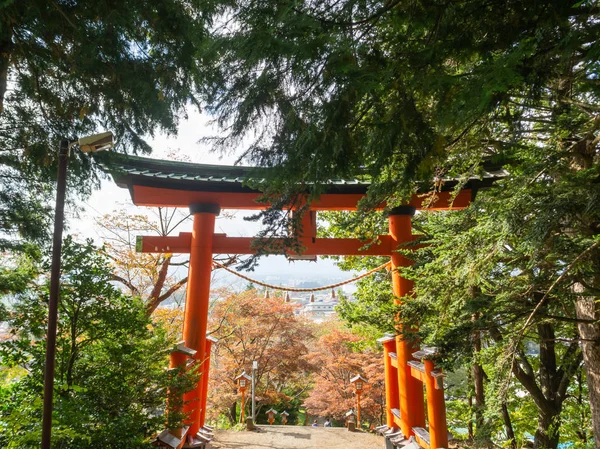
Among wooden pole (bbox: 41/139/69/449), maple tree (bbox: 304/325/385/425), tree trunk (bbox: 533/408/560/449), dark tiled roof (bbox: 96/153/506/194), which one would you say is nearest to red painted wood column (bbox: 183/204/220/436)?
dark tiled roof (bbox: 96/153/506/194)

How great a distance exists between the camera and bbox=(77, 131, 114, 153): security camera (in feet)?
7.39

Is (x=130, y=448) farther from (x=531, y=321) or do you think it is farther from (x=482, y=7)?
(x=482, y=7)

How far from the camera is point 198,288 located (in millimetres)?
4473

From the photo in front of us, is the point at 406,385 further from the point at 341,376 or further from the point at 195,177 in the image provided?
the point at 341,376

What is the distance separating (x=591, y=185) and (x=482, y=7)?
1082 mm

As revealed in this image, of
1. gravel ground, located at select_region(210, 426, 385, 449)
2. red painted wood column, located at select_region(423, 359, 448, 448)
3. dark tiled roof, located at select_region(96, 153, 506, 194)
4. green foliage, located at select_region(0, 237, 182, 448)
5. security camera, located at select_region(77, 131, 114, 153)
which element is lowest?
gravel ground, located at select_region(210, 426, 385, 449)

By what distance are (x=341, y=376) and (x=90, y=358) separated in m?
10.7

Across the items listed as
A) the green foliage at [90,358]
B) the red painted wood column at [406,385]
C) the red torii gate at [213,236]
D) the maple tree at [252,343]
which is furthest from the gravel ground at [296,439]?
the green foliage at [90,358]

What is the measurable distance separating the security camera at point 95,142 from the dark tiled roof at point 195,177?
1.99m

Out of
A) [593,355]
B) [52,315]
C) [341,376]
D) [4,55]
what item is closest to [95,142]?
[4,55]

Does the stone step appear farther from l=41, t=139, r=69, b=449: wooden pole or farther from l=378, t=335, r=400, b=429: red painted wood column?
l=41, t=139, r=69, b=449: wooden pole

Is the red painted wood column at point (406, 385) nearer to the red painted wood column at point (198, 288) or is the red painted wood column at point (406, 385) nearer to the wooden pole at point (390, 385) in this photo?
the wooden pole at point (390, 385)

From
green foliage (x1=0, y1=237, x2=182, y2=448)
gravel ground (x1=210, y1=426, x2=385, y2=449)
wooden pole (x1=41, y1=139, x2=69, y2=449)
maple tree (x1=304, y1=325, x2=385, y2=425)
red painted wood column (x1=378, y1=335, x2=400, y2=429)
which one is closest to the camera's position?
wooden pole (x1=41, y1=139, x2=69, y2=449)

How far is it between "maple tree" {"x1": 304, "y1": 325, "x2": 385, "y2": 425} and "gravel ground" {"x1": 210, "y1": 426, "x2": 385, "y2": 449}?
3.44m
